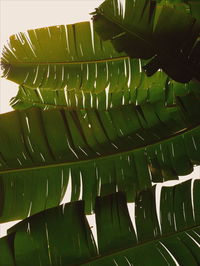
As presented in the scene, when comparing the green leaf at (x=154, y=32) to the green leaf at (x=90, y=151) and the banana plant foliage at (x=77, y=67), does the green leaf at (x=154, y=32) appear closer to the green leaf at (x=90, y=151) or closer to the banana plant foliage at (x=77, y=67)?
the green leaf at (x=90, y=151)

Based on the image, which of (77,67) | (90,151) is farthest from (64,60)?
(90,151)

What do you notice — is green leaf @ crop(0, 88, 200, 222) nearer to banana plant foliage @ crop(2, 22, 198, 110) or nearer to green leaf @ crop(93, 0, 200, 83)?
green leaf @ crop(93, 0, 200, 83)

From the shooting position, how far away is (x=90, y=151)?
961 millimetres

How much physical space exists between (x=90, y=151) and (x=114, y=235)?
22 centimetres

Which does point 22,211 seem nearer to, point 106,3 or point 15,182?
point 15,182

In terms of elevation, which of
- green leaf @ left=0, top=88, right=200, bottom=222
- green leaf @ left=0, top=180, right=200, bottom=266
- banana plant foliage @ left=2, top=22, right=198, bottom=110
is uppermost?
banana plant foliage @ left=2, top=22, right=198, bottom=110

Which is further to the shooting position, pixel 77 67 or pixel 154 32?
pixel 77 67

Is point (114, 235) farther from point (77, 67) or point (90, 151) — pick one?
point (77, 67)

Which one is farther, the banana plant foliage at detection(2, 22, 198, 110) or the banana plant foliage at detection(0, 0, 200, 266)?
the banana plant foliage at detection(2, 22, 198, 110)

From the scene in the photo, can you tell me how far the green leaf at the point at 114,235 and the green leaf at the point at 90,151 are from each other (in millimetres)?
90

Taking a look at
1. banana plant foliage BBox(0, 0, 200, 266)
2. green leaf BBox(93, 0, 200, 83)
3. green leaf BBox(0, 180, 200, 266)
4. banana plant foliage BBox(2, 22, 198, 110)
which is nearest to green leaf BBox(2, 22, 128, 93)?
banana plant foliage BBox(2, 22, 198, 110)

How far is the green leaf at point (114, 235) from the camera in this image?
0.80 m

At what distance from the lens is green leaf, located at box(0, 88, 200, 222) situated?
0.89m

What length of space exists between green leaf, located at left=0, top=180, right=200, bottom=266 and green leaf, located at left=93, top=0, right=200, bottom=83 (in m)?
0.30
